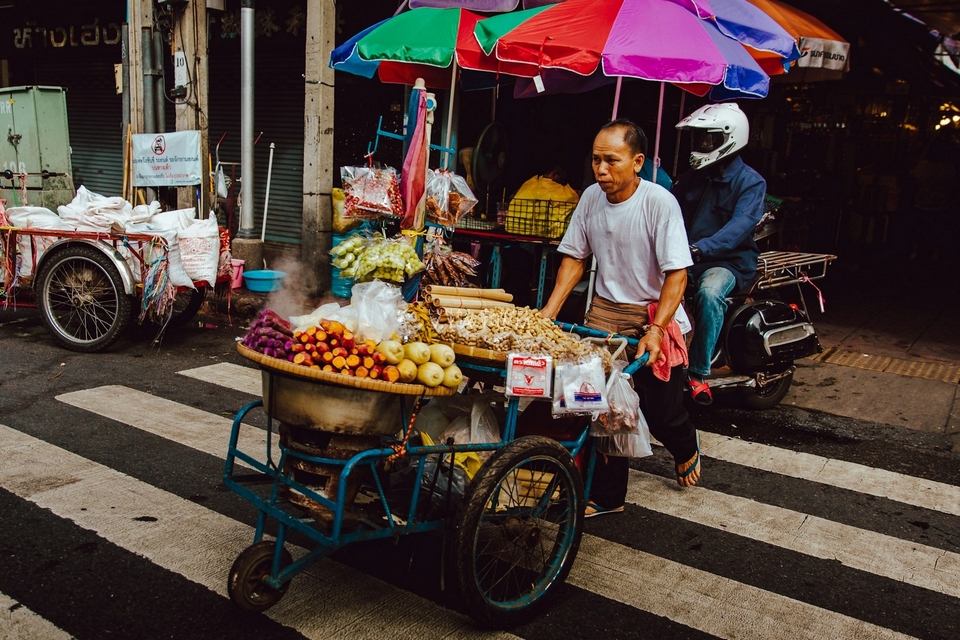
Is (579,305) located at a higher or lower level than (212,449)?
higher

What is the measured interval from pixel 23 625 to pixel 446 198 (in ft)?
15.3

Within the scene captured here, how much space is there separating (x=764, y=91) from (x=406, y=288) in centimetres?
327

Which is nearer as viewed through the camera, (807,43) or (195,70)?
(807,43)

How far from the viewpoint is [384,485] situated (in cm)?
317

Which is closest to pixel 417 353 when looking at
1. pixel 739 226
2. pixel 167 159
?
pixel 739 226

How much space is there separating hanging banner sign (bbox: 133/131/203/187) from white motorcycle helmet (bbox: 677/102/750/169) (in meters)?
5.66

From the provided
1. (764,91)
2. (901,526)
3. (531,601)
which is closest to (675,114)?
(764,91)

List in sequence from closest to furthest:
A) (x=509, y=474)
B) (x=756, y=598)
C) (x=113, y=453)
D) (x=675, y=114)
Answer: (x=509, y=474) < (x=756, y=598) < (x=113, y=453) < (x=675, y=114)

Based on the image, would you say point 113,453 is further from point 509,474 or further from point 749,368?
point 749,368

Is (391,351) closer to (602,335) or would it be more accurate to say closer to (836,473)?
(602,335)

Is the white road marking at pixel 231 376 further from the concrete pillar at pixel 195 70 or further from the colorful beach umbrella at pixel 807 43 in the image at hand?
the colorful beach umbrella at pixel 807 43

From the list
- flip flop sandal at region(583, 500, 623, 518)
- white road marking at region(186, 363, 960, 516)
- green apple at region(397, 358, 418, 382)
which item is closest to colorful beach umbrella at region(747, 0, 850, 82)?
white road marking at region(186, 363, 960, 516)

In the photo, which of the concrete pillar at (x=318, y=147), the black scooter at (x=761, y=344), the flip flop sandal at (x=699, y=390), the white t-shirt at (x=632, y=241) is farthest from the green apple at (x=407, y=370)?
the concrete pillar at (x=318, y=147)

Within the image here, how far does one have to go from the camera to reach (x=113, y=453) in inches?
179
